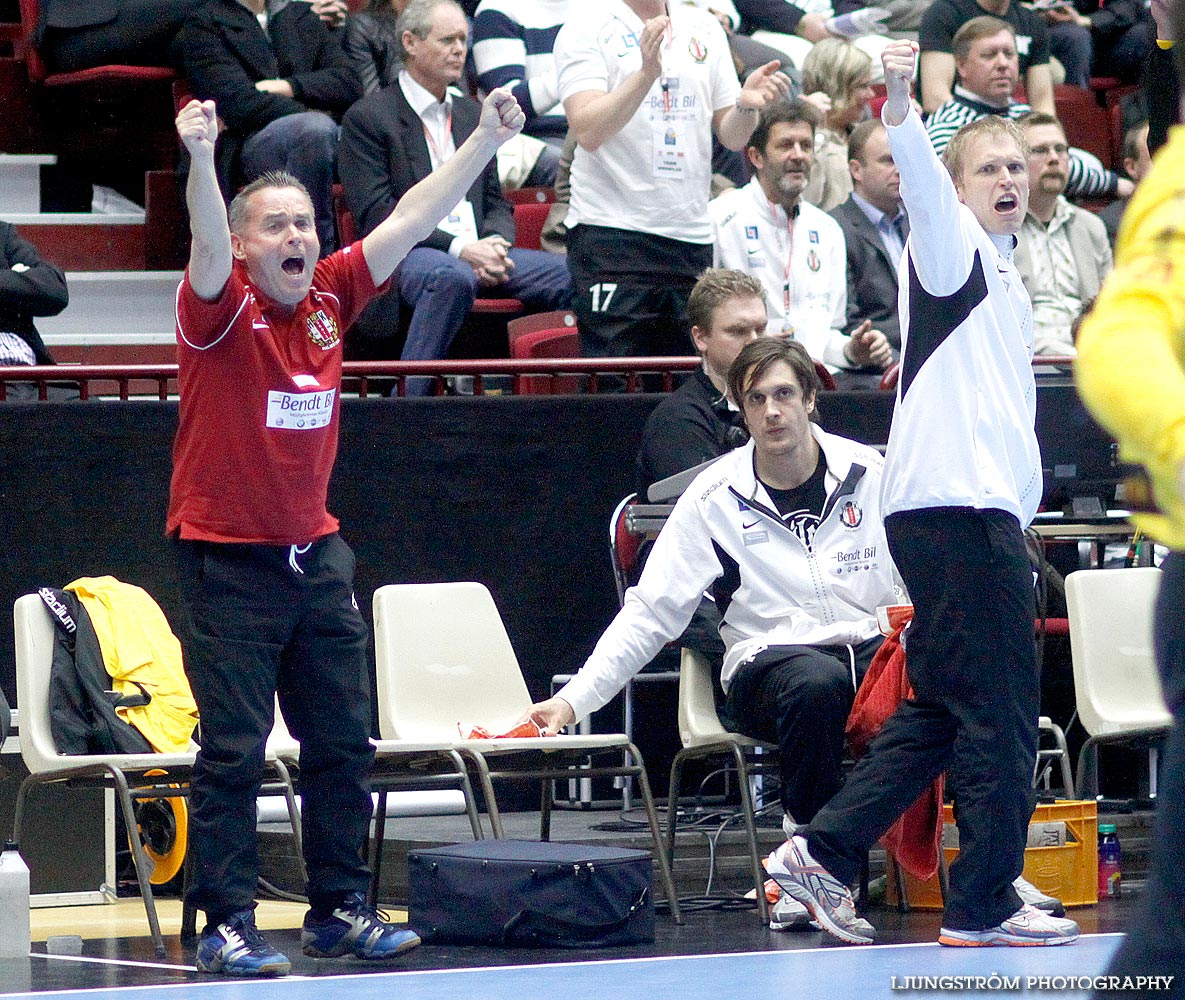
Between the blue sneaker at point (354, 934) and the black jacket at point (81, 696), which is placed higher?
the black jacket at point (81, 696)

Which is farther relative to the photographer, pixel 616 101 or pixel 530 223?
pixel 530 223

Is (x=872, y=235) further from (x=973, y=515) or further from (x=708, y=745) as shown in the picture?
(x=973, y=515)

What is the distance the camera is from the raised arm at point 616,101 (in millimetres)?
6234

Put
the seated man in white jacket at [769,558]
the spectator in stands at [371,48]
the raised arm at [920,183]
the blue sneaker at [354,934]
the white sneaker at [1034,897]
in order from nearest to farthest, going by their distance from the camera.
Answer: the raised arm at [920,183] → the blue sneaker at [354,934] → the white sneaker at [1034,897] → the seated man in white jacket at [769,558] → the spectator in stands at [371,48]

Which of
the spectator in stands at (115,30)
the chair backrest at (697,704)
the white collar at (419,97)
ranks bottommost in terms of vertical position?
the chair backrest at (697,704)

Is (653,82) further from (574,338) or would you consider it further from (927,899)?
(927,899)

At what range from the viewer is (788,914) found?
4.73 m

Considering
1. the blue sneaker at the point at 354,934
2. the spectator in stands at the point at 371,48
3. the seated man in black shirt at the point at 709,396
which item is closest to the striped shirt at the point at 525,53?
the spectator in stands at the point at 371,48

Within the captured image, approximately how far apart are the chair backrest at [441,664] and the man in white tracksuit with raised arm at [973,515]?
164 cm

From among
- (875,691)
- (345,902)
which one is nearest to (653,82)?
(875,691)

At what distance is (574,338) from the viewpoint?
23.5 ft

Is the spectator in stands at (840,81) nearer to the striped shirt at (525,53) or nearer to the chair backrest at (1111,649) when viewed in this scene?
the striped shirt at (525,53)

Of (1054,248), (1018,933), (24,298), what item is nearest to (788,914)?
(1018,933)

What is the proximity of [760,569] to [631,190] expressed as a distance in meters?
1.97
